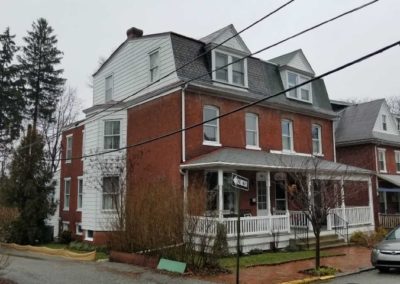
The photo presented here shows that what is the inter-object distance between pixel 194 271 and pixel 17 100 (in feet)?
108

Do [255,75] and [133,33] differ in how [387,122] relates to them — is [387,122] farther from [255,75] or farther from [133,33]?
[133,33]

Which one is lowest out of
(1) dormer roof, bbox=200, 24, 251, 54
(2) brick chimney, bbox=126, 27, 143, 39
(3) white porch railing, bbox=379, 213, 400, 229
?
(3) white porch railing, bbox=379, 213, 400, 229

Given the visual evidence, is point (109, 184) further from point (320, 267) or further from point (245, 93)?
point (320, 267)

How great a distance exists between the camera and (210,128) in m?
20.9

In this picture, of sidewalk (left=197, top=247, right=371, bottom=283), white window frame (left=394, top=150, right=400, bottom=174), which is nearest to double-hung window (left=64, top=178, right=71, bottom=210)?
sidewalk (left=197, top=247, right=371, bottom=283)

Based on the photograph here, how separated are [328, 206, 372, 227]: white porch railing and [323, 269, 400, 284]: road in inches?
310

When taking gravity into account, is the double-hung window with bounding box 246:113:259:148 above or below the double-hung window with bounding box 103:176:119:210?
above

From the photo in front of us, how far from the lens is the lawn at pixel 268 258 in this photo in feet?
48.8

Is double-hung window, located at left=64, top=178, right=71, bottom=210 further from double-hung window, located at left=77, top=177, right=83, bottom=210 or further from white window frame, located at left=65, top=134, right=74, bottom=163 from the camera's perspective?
double-hung window, located at left=77, top=177, right=83, bottom=210

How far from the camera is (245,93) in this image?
22188 mm

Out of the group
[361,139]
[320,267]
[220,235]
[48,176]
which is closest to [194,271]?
[220,235]

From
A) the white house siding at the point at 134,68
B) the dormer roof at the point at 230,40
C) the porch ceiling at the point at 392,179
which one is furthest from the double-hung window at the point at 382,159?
the white house siding at the point at 134,68

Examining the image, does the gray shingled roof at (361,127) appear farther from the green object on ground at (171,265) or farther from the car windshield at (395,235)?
the green object on ground at (171,265)

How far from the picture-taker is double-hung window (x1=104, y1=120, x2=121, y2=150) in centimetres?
2352
